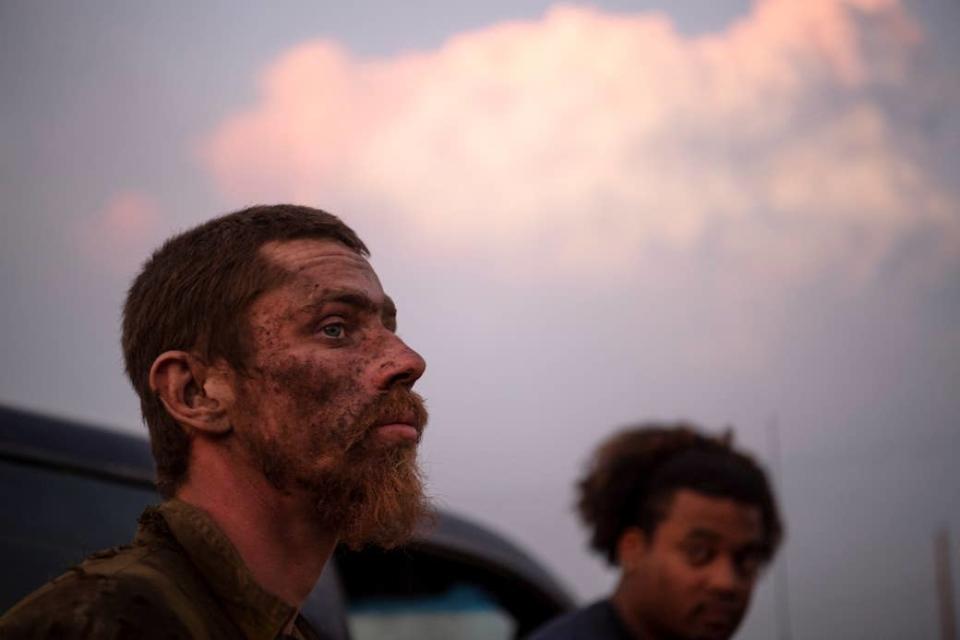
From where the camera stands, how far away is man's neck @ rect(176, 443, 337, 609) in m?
2.41

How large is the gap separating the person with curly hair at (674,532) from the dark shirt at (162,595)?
81.5 inches

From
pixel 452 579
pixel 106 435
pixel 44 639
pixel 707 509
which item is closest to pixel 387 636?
pixel 452 579

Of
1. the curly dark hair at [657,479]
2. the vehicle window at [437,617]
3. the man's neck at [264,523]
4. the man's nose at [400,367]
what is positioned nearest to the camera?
the man's neck at [264,523]

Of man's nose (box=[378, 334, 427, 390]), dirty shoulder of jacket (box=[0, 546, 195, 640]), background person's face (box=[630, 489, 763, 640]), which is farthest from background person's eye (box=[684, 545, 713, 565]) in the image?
dirty shoulder of jacket (box=[0, 546, 195, 640])

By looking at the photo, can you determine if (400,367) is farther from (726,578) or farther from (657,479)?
(657,479)

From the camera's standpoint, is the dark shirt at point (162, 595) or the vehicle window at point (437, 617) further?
the vehicle window at point (437, 617)

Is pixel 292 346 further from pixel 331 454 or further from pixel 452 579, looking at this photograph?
pixel 452 579

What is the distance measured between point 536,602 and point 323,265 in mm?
2792

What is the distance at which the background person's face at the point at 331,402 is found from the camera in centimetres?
246

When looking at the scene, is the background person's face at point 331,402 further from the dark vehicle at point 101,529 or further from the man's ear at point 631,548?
the man's ear at point 631,548

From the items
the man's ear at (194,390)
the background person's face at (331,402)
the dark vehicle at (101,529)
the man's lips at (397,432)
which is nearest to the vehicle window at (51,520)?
the dark vehicle at (101,529)

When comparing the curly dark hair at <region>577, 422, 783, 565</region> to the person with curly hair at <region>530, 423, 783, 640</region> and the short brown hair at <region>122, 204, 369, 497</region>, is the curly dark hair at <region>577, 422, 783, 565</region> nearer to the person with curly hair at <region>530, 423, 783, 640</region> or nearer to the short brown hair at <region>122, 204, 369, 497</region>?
the person with curly hair at <region>530, 423, 783, 640</region>

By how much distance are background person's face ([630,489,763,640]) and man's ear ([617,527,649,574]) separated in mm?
14

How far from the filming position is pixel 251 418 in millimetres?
2477
